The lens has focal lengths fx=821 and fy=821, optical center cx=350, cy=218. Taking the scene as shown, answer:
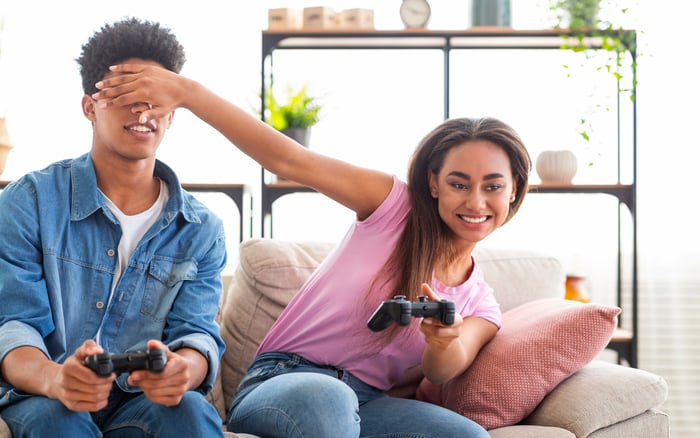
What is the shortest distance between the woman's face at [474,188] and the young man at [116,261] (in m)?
0.50

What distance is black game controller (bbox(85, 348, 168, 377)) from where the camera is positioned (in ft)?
3.88

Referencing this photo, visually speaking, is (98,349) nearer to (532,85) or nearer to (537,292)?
(537,292)

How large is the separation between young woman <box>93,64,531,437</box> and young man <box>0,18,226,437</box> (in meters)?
0.17

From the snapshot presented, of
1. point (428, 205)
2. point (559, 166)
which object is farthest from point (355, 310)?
point (559, 166)

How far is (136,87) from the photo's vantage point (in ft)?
4.88

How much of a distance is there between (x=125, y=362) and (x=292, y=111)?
A: 71.2 inches

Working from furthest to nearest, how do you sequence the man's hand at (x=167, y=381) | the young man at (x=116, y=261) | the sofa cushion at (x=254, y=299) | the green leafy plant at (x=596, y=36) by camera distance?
the green leafy plant at (x=596, y=36) → the sofa cushion at (x=254, y=299) → the young man at (x=116, y=261) → the man's hand at (x=167, y=381)

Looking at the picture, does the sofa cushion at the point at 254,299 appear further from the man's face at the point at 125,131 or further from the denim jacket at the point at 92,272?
the man's face at the point at 125,131

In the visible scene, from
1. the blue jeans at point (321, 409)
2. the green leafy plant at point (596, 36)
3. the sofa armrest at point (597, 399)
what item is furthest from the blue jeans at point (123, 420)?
the green leafy plant at point (596, 36)

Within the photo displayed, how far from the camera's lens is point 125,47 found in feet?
5.33

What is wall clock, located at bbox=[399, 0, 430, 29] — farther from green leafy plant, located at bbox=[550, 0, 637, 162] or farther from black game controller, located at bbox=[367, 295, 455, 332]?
black game controller, located at bbox=[367, 295, 455, 332]

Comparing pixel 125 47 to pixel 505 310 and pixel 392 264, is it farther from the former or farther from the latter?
pixel 505 310

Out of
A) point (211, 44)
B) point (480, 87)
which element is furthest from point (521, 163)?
point (211, 44)

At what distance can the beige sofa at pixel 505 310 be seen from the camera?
179 cm
